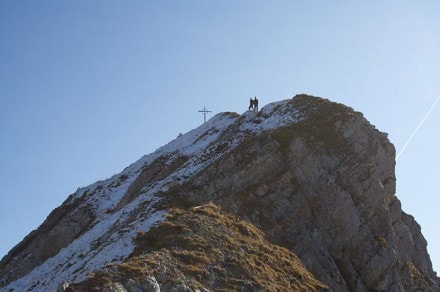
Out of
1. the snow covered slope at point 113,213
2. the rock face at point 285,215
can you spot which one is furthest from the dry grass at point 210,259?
the snow covered slope at point 113,213

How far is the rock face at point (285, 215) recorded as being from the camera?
37.5 metres

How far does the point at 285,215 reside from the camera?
44.4m

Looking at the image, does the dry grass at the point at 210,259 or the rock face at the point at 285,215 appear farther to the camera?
the rock face at the point at 285,215

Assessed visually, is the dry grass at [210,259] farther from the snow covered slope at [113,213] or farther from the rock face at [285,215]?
the snow covered slope at [113,213]

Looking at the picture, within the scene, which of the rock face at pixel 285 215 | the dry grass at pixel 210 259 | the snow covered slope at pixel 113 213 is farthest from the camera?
the snow covered slope at pixel 113 213

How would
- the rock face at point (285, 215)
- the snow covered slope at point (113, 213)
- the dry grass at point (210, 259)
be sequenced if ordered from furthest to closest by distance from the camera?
the snow covered slope at point (113, 213)
the rock face at point (285, 215)
the dry grass at point (210, 259)

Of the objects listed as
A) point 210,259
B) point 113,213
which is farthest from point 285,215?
point 113,213

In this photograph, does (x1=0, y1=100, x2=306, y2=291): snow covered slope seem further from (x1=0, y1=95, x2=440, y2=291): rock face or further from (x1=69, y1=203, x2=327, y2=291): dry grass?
(x1=69, y1=203, x2=327, y2=291): dry grass

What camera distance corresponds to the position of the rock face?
123 feet

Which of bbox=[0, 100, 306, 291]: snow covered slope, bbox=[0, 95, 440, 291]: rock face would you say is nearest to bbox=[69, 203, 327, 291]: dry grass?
bbox=[0, 95, 440, 291]: rock face

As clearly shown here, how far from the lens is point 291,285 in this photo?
1389 inches

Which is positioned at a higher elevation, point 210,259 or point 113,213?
point 113,213

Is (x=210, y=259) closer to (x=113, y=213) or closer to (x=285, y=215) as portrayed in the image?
(x=285, y=215)

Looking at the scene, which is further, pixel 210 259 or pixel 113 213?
pixel 113 213
